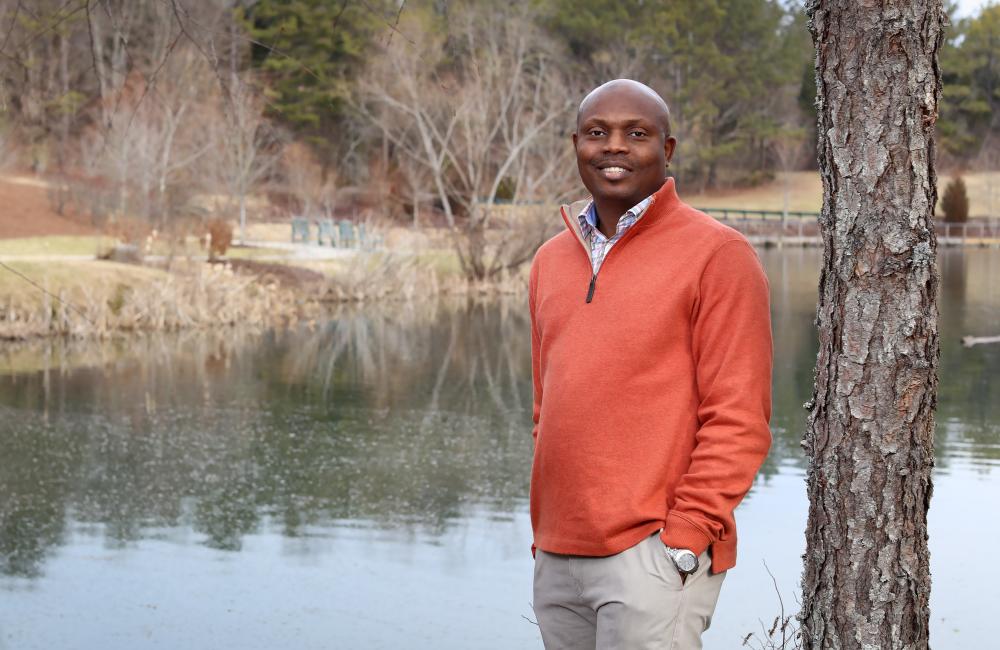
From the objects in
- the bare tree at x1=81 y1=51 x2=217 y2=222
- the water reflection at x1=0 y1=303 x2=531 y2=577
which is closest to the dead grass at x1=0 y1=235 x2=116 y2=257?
the bare tree at x1=81 y1=51 x2=217 y2=222

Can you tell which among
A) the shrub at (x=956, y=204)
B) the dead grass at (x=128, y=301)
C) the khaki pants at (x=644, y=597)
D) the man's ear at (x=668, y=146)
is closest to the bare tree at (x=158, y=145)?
the dead grass at (x=128, y=301)

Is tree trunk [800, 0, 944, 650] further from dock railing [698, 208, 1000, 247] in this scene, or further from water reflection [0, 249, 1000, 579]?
dock railing [698, 208, 1000, 247]

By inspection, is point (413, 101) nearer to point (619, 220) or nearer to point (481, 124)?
point (481, 124)

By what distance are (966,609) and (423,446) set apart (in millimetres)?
4582

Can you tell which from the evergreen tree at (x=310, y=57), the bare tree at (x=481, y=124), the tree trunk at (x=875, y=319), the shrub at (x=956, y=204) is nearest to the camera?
the tree trunk at (x=875, y=319)

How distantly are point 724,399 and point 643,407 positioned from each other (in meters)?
0.15

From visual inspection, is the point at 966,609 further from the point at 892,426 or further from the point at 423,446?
the point at 423,446

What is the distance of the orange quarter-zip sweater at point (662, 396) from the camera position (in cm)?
239

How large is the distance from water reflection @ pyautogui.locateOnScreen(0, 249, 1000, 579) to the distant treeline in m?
2.29

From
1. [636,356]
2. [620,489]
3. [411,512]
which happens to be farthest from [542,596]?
[411,512]

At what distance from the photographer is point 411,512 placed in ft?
25.0

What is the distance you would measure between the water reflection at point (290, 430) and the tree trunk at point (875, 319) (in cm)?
461

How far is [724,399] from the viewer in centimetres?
240

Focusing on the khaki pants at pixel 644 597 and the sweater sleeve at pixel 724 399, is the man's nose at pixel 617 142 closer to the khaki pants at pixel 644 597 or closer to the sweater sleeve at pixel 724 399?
the sweater sleeve at pixel 724 399
